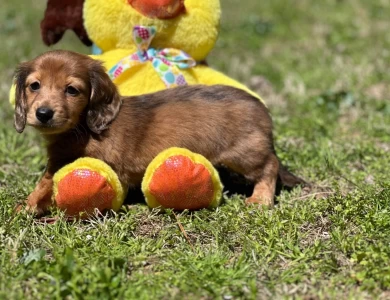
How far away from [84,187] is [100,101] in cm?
56

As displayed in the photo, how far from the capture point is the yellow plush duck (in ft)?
15.0

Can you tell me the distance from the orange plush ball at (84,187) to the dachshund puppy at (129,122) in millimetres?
135

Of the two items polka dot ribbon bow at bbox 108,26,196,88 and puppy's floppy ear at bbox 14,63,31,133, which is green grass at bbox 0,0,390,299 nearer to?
puppy's floppy ear at bbox 14,63,31,133

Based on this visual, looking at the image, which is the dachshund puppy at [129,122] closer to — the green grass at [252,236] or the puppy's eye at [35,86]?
the puppy's eye at [35,86]

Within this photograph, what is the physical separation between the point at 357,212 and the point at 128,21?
2125 millimetres

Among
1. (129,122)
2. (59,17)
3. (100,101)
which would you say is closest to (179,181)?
(129,122)

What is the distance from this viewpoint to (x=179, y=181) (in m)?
3.89

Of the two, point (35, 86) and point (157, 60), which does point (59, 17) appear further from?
point (35, 86)

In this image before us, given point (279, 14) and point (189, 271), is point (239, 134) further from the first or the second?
point (279, 14)

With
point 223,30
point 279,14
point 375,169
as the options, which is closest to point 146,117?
point 375,169

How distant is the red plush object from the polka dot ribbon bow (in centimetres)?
63

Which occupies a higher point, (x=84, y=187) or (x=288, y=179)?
(x=84, y=187)

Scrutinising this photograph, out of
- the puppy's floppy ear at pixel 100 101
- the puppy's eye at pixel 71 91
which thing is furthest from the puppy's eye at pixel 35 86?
the puppy's floppy ear at pixel 100 101

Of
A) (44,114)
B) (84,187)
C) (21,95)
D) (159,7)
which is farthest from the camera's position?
(159,7)
